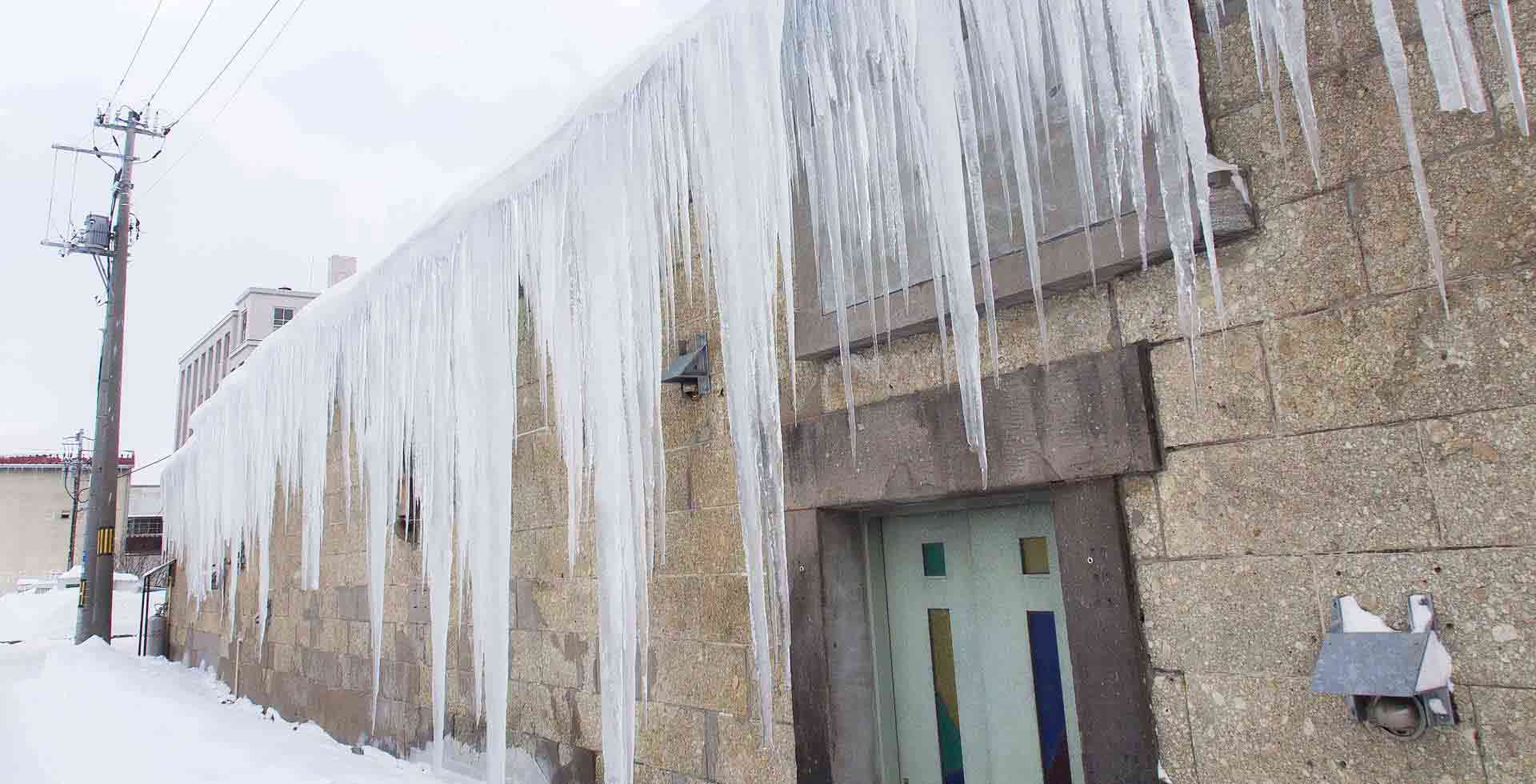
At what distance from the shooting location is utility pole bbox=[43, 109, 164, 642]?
14.1 meters

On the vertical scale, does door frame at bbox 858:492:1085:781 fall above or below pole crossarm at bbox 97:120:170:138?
below

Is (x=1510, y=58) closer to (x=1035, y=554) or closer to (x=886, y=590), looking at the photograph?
(x=1035, y=554)

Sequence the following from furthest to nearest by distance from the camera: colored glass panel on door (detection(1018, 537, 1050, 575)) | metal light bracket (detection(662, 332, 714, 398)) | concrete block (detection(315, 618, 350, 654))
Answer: concrete block (detection(315, 618, 350, 654)) < metal light bracket (detection(662, 332, 714, 398)) < colored glass panel on door (detection(1018, 537, 1050, 575))

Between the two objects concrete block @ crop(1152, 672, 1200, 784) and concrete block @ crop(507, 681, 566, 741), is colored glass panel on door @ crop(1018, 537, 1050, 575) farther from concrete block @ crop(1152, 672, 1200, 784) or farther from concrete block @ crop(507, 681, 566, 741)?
concrete block @ crop(507, 681, 566, 741)

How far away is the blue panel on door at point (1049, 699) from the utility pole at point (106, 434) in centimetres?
1611

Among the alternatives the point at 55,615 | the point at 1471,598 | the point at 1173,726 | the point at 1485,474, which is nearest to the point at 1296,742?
the point at 1173,726

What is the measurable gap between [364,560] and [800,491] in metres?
4.93

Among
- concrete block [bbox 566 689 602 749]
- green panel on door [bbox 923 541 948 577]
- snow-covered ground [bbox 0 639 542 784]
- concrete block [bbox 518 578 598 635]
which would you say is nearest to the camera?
green panel on door [bbox 923 541 948 577]

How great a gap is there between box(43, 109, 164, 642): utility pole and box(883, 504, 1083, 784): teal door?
1555 cm

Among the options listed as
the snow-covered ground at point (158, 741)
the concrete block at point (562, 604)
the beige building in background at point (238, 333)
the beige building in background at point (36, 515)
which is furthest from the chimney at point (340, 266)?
the concrete block at point (562, 604)

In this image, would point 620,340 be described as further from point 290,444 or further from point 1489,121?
point 290,444

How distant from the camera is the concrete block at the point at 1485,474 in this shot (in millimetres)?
1930

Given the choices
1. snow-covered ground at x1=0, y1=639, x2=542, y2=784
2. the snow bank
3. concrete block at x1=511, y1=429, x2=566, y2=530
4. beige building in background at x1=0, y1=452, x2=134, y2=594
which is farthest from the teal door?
beige building in background at x1=0, y1=452, x2=134, y2=594

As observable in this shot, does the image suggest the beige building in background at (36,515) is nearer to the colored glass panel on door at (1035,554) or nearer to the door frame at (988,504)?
the door frame at (988,504)
